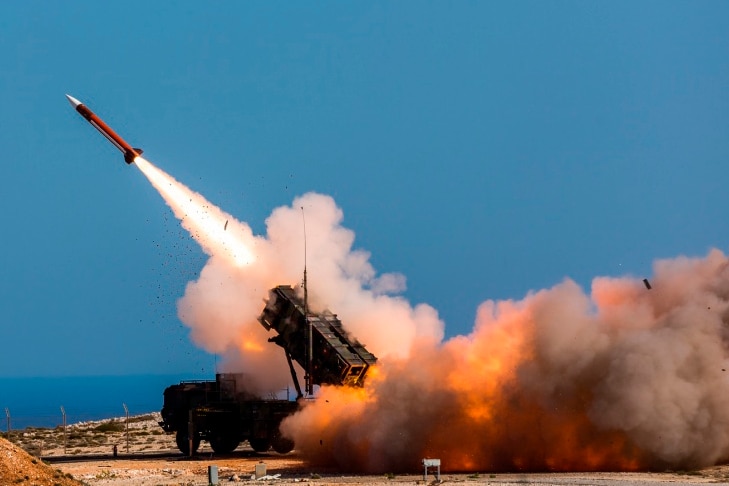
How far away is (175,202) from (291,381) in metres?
6.39

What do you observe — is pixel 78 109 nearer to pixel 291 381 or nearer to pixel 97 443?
pixel 291 381

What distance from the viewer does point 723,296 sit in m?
32.3

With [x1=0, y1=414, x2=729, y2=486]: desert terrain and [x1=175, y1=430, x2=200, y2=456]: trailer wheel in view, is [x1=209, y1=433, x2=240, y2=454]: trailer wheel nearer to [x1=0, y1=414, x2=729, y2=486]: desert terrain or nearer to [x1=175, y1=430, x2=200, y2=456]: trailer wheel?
[x1=0, y1=414, x2=729, y2=486]: desert terrain

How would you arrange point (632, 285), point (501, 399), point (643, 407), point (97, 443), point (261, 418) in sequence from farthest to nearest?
point (97, 443)
point (261, 418)
point (632, 285)
point (501, 399)
point (643, 407)

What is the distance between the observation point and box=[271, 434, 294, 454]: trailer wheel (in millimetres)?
38281

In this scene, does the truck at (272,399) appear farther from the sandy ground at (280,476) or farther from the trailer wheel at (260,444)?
the sandy ground at (280,476)

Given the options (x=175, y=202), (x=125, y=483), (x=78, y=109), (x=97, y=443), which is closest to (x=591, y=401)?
(x=125, y=483)

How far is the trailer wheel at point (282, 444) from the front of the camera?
38281mm

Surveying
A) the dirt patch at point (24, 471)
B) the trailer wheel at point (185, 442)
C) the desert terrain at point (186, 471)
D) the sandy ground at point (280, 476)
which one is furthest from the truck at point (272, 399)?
→ the dirt patch at point (24, 471)

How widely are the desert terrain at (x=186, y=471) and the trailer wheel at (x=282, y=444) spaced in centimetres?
25

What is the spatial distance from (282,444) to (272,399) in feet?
4.71

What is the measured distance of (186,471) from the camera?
33625 millimetres

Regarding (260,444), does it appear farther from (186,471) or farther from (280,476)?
Answer: (280,476)

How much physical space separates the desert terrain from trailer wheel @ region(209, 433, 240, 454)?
0.28 meters
